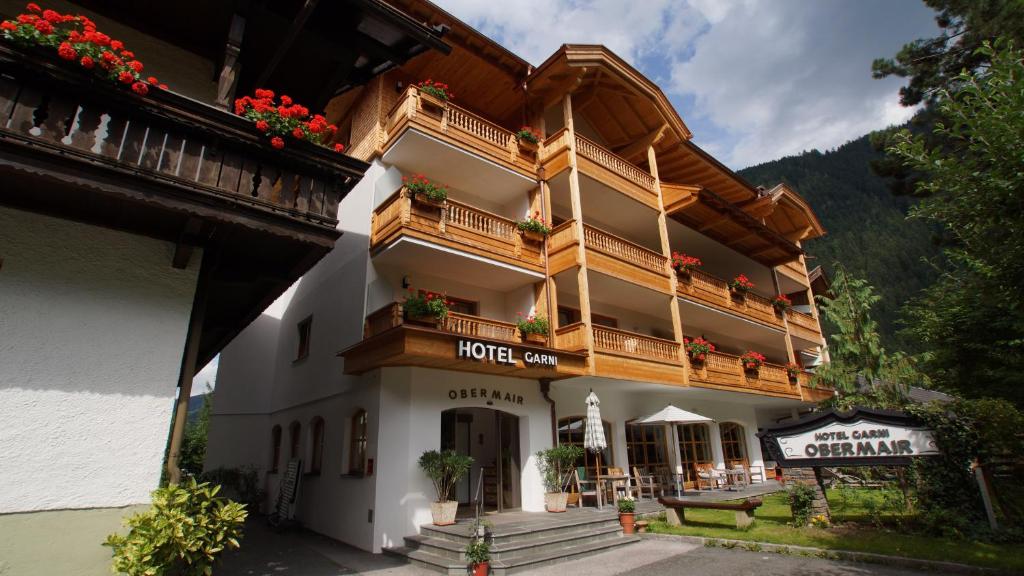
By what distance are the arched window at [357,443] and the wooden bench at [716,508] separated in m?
7.46

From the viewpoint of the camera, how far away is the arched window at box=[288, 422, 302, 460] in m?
15.4

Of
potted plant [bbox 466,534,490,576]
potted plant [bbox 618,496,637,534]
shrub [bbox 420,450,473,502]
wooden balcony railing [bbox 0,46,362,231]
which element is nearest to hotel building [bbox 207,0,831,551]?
shrub [bbox 420,450,473,502]

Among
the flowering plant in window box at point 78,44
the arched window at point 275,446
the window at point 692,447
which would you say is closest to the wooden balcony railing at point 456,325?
the flowering plant in window box at point 78,44

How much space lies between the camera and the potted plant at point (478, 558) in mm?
8117

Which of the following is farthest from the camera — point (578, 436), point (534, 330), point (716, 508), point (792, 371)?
point (792, 371)

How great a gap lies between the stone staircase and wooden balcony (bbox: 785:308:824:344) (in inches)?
668

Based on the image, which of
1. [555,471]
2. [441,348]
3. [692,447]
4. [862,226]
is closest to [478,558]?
[441,348]

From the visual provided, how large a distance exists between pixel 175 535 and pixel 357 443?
7036 millimetres

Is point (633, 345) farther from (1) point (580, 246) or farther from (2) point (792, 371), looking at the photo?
(2) point (792, 371)

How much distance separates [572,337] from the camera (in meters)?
13.4

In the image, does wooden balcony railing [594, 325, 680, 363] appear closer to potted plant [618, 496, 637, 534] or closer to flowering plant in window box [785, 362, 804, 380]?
potted plant [618, 496, 637, 534]

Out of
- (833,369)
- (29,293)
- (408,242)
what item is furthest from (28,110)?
(833,369)

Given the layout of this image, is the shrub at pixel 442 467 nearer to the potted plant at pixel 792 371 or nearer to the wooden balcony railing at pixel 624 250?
the wooden balcony railing at pixel 624 250

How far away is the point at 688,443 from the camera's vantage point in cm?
1909
